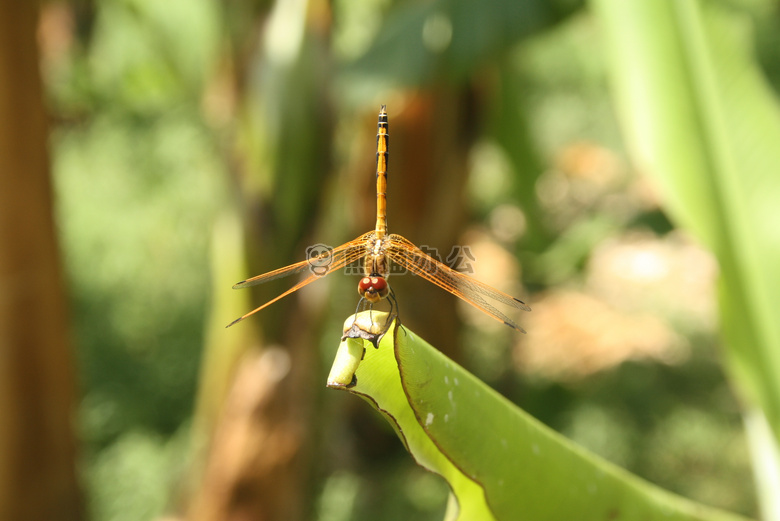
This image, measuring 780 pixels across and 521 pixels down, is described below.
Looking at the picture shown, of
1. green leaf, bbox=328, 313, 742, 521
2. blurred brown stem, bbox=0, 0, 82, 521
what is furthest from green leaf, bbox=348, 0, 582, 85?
green leaf, bbox=328, 313, 742, 521

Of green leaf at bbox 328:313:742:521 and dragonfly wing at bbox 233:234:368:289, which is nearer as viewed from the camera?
green leaf at bbox 328:313:742:521

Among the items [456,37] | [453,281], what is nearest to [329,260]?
[453,281]

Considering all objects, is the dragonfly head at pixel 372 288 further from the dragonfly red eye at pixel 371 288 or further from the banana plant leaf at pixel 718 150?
the banana plant leaf at pixel 718 150

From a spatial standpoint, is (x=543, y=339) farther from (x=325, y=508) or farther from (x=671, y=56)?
(x=671, y=56)

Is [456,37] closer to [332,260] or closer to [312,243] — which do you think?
[312,243]

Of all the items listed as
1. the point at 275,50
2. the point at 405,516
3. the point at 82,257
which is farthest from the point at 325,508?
the point at 82,257

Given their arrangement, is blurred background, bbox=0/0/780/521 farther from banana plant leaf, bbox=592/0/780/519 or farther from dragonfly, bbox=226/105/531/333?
dragonfly, bbox=226/105/531/333
